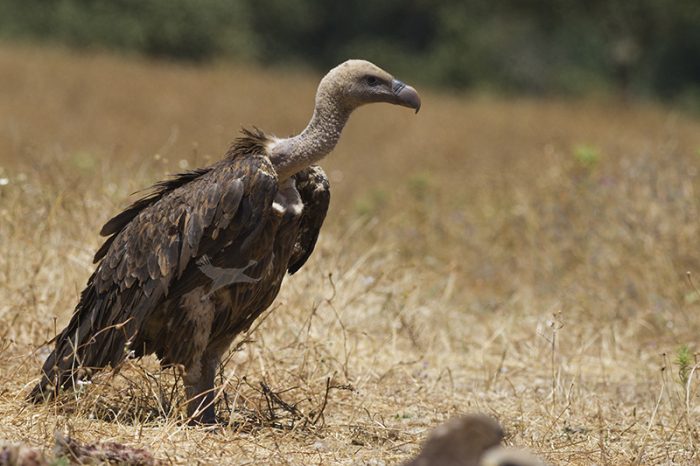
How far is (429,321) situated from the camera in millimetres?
7160

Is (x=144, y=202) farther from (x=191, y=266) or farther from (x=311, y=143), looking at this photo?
(x=311, y=143)

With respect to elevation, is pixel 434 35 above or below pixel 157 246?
above

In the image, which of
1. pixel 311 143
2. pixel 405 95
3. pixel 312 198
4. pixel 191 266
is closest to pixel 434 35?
pixel 312 198

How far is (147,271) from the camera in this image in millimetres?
4539

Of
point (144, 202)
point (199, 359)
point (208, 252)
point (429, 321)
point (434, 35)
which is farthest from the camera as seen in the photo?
point (434, 35)

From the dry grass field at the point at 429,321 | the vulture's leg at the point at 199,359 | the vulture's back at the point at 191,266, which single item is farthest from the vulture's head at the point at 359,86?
the dry grass field at the point at 429,321

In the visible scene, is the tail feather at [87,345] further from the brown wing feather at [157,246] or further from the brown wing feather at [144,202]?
the brown wing feather at [144,202]

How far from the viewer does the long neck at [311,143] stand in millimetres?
4492

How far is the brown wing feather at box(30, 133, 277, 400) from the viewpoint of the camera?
4.36 meters

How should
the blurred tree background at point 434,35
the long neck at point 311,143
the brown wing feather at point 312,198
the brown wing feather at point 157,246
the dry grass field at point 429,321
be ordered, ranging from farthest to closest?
the blurred tree background at point 434,35, the brown wing feather at point 312,198, the dry grass field at point 429,321, the long neck at point 311,143, the brown wing feather at point 157,246

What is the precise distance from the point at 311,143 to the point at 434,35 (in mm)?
47288

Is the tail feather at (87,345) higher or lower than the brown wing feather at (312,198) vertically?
lower

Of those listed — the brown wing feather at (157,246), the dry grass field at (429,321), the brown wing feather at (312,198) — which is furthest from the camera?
the brown wing feather at (312,198)

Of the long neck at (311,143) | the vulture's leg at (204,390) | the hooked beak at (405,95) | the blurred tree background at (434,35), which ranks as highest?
the blurred tree background at (434,35)
